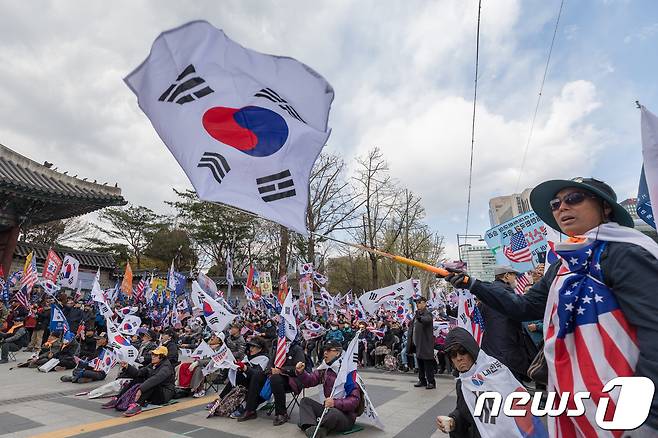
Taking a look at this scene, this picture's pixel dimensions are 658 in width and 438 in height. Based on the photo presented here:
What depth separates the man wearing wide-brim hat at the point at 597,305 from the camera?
124 centimetres

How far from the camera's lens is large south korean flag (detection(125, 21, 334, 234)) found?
3.23m

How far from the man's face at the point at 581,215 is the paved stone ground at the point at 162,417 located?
4.37 metres

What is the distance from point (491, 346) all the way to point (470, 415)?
Result: 54.9 inches

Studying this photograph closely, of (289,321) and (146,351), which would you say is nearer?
(289,321)

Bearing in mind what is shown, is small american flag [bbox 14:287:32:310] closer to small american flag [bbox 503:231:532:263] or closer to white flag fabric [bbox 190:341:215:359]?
white flag fabric [bbox 190:341:215:359]

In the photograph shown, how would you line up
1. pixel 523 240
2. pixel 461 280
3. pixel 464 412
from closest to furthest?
pixel 461 280, pixel 464 412, pixel 523 240

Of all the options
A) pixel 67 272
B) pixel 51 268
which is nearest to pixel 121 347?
pixel 67 272

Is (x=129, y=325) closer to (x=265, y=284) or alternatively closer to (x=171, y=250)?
(x=265, y=284)

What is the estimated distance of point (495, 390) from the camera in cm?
264

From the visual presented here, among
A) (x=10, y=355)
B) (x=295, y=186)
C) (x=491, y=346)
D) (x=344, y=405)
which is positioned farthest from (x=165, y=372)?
(x=10, y=355)

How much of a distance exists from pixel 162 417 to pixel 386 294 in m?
8.87

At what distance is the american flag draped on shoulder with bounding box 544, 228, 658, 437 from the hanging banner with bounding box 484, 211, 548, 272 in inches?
312

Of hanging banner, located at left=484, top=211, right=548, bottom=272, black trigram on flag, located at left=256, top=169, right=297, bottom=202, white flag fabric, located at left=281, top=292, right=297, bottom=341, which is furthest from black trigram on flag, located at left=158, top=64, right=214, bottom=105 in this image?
hanging banner, located at left=484, top=211, right=548, bottom=272

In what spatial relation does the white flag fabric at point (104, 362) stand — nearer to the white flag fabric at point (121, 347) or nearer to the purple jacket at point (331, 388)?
the white flag fabric at point (121, 347)
